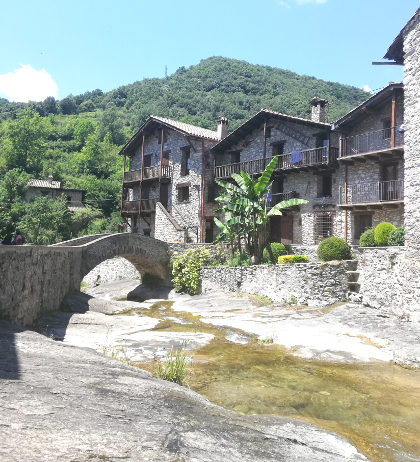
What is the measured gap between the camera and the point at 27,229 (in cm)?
3819

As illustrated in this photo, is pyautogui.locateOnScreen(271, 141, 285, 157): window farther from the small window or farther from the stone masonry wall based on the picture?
the stone masonry wall

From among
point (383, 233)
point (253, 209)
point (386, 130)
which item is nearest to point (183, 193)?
point (253, 209)

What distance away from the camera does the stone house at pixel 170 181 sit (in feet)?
110

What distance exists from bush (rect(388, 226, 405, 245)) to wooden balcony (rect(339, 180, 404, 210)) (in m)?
3.99

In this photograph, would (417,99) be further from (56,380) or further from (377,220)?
(56,380)

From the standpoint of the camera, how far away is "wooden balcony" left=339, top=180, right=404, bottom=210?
22484mm

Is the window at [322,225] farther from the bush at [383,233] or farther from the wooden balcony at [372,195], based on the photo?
the bush at [383,233]

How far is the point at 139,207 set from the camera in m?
36.3

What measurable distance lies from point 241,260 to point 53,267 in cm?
1319

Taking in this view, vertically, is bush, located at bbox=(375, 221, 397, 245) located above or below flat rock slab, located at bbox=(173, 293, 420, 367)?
above

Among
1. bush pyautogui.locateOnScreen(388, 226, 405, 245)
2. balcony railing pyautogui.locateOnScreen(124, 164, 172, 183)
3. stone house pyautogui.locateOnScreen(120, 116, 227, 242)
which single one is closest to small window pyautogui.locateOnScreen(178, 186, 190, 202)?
stone house pyautogui.locateOnScreen(120, 116, 227, 242)

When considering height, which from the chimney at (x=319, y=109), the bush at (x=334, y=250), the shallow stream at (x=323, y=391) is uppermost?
the chimney at (x=319, y=109)

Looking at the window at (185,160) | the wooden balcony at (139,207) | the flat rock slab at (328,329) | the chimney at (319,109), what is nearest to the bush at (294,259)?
the flat rock slab at (328,329)

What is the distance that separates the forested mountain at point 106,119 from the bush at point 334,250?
1119 inches
